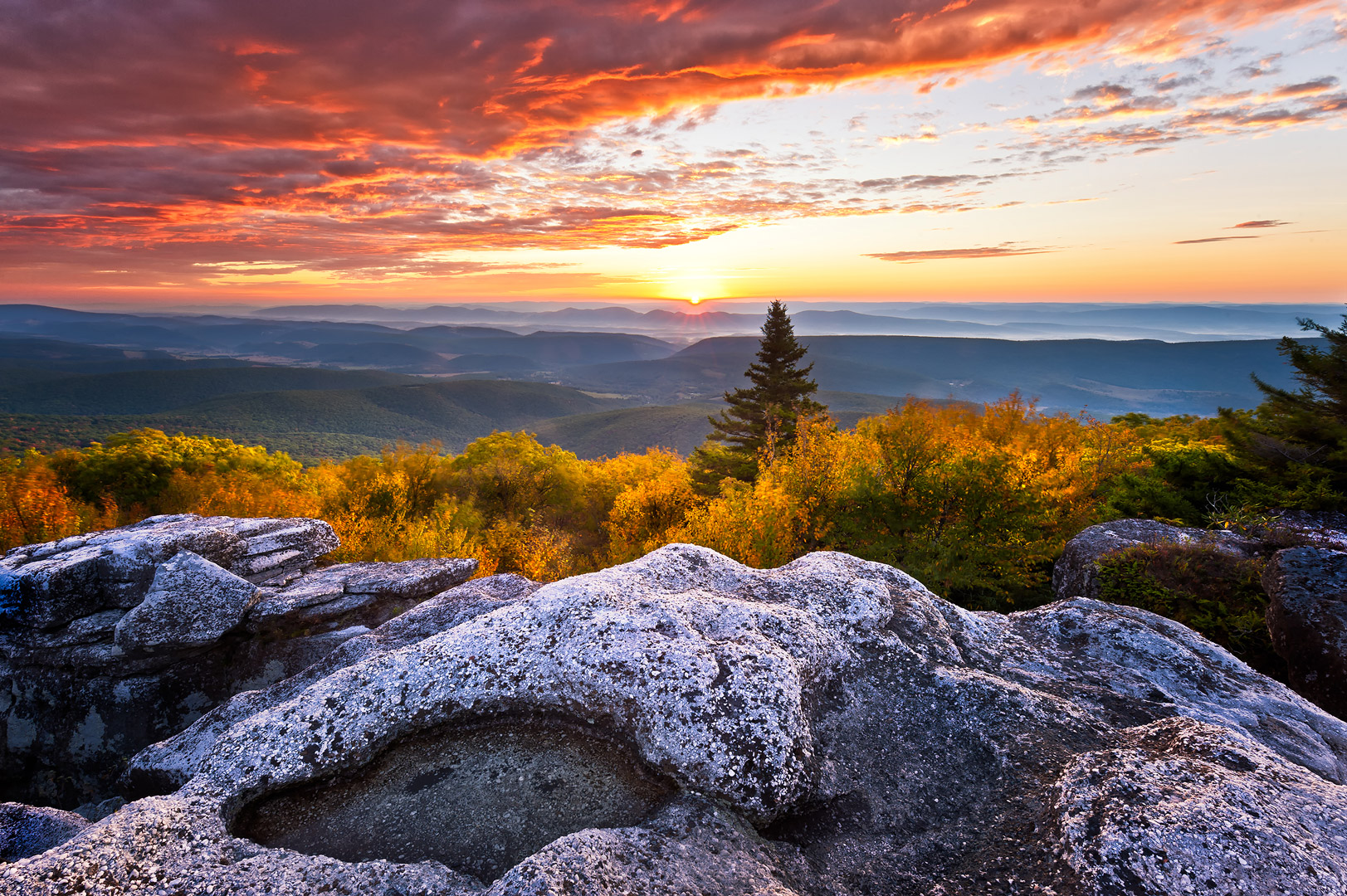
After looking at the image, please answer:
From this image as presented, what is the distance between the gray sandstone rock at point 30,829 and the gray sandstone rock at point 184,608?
684cm

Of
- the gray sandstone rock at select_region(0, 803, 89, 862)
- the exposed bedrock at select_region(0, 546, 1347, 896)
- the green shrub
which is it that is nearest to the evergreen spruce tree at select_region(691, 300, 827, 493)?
the green shrub

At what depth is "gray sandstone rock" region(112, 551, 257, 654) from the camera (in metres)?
13.4

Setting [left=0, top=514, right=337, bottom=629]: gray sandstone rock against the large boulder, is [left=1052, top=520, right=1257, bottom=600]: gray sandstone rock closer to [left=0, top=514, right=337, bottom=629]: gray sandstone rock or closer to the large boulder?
the large boulder

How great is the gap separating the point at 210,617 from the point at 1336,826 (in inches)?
795

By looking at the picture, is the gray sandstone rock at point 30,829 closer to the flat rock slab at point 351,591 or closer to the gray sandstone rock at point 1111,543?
the flat rock slab at point 351,591

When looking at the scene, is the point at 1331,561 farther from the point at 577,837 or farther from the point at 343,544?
the point at 343,544

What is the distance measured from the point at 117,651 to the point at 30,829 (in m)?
8.54

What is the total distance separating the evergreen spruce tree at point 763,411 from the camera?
5084 centimetres

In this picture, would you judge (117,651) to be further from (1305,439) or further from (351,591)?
(1305,439)

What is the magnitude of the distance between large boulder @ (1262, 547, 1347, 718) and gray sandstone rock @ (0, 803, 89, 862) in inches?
819

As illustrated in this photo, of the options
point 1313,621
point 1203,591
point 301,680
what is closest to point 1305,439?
point 1203,591

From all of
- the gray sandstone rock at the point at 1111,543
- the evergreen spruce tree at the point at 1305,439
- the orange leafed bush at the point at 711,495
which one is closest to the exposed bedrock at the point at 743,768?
the gray sandstone rock at the point at 1111,543

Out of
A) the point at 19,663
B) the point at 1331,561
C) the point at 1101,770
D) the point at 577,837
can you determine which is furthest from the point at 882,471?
the point at 19,663

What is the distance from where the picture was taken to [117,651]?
13711 mm
